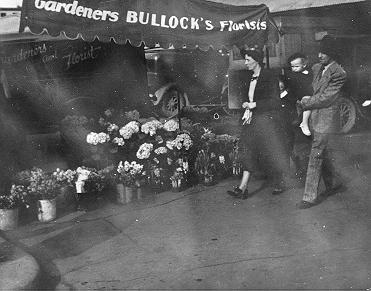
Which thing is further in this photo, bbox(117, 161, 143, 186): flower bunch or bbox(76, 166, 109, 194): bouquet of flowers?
bbox(117, 161, 143, 186): flower bunch

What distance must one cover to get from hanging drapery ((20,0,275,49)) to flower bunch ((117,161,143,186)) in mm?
1561

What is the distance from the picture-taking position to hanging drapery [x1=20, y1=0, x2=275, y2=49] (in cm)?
607

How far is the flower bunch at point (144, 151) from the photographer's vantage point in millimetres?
7105

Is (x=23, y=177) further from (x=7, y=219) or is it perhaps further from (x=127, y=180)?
A: (x=127, y=180)

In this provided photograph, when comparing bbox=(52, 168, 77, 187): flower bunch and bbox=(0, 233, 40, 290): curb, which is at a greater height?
bbox=(52, 168, 77, 187): flower bunch

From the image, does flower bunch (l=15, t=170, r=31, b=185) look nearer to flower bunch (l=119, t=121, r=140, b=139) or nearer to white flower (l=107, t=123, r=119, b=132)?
white flower (l=107, t=123, r=119, b=132)

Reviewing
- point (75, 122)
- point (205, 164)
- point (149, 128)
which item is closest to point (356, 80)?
point (205, 164)

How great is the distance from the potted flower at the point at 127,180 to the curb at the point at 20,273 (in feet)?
7.12

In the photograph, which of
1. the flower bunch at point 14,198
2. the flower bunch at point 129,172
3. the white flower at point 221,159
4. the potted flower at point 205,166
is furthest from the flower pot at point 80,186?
the white flower at point 221,159

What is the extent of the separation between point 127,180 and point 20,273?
2.66 metres

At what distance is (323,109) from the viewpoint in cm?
618

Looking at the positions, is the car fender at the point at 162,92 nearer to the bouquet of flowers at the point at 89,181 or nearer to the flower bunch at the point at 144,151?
the flower bunch at the point at 144,151

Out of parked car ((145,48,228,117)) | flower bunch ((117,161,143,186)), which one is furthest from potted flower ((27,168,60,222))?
parked car ((145,48,228,117))

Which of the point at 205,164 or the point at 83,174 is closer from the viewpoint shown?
the point at 83,174
